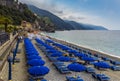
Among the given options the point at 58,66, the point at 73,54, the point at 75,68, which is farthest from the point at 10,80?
the point at 73,54

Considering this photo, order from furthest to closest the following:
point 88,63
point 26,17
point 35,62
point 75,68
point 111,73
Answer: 1. point 26,17
2. point 88,63
3. point 111,73
4. point 35,62
5. point 75,68

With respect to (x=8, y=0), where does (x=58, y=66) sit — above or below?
below

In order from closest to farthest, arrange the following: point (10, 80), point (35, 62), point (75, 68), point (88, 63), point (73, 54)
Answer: point (10, 80) → point (75, 68) → point (35, 62) → point (88, 63) → point (73, 54)

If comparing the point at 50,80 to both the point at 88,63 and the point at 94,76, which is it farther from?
the point at 88,63

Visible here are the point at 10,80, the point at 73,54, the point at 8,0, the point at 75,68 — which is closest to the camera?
the point at 10,80

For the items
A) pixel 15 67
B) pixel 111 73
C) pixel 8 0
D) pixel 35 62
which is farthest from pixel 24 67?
pixel 8 0

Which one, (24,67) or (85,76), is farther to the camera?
(24,67)

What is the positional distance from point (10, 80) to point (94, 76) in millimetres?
6698

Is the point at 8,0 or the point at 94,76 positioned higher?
the point at 8,0

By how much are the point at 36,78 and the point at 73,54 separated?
12.5 m

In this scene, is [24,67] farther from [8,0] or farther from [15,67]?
[8,0]

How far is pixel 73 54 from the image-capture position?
2716 cm

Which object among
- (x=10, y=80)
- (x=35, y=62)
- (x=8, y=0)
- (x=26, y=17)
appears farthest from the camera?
(x=26, y=17)

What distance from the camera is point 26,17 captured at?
5610 inches
